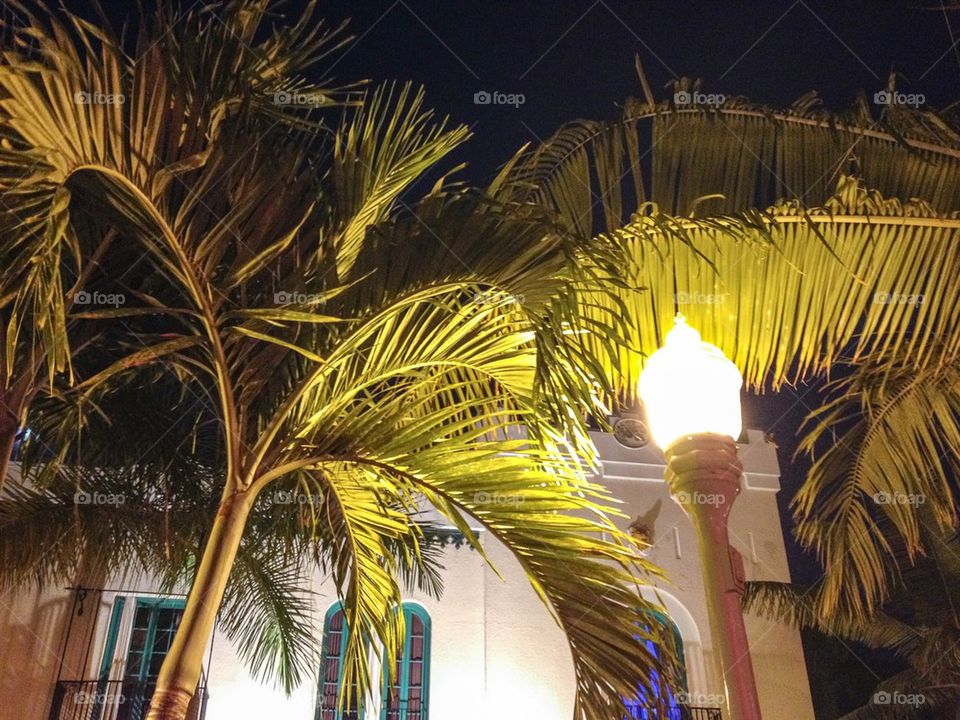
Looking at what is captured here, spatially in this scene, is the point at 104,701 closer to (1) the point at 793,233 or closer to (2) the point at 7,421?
(2) the point at 7,421

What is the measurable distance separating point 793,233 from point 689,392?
1031 mm

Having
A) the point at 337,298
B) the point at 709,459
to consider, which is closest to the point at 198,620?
the point at 337,298

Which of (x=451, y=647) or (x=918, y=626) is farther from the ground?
(x=918, y=626)

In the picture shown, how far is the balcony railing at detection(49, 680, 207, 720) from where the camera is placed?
29.1ft

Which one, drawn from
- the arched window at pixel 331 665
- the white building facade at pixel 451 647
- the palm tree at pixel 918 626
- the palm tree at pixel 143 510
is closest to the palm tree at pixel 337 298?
the palm tree at pixel 143 510

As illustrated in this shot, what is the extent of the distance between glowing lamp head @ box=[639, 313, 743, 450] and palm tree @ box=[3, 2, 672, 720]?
0.23 m

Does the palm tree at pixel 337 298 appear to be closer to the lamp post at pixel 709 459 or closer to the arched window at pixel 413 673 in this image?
the lamp post at pixel 709 459

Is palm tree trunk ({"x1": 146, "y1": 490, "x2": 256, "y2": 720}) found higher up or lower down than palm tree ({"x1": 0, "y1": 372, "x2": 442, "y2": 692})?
lower down

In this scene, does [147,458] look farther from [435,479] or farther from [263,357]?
[435,479]

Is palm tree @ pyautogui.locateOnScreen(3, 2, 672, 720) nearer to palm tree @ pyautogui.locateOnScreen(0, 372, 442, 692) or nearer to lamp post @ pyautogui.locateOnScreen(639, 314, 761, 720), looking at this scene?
lamp post @ pyautogui.locateOnScreen(639, 314, 761, 720)

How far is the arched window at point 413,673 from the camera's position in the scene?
982cm

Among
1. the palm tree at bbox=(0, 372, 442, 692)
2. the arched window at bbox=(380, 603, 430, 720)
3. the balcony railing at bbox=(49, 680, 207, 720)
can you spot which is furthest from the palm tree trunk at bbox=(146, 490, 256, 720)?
the arched window at bbox=(380, 603, 430, 720)

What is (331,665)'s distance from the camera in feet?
33.3

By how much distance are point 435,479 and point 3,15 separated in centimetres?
238
